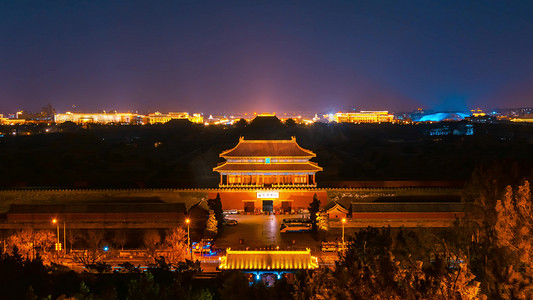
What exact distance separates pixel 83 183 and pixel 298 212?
52.3 ft

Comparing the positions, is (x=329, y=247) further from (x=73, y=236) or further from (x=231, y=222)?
(x=73, y=236)

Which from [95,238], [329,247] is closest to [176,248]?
[95,238]

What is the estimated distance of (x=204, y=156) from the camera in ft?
195

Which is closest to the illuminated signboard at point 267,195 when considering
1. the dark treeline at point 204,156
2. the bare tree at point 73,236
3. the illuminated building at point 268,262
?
the dark treeline at point 204,156

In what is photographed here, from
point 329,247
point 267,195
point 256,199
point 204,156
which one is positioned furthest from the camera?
point 204,156

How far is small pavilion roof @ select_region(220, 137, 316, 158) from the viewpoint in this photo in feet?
110

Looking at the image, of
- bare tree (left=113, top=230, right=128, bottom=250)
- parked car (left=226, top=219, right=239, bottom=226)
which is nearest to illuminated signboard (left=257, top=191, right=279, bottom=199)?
parked car (left=226, top=219, right=239, bottom=226)

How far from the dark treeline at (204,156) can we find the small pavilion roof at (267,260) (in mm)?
14023

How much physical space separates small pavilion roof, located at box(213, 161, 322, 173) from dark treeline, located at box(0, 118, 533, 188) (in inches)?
103

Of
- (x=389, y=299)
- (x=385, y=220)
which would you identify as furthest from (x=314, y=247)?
(x=389, y=299)

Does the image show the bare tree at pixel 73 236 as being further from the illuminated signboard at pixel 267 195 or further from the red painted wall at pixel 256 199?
the illuminated signboard at pixel 267 195

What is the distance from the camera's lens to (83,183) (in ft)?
114

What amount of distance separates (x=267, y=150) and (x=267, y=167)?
1550 mm

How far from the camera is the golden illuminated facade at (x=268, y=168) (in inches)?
1288
